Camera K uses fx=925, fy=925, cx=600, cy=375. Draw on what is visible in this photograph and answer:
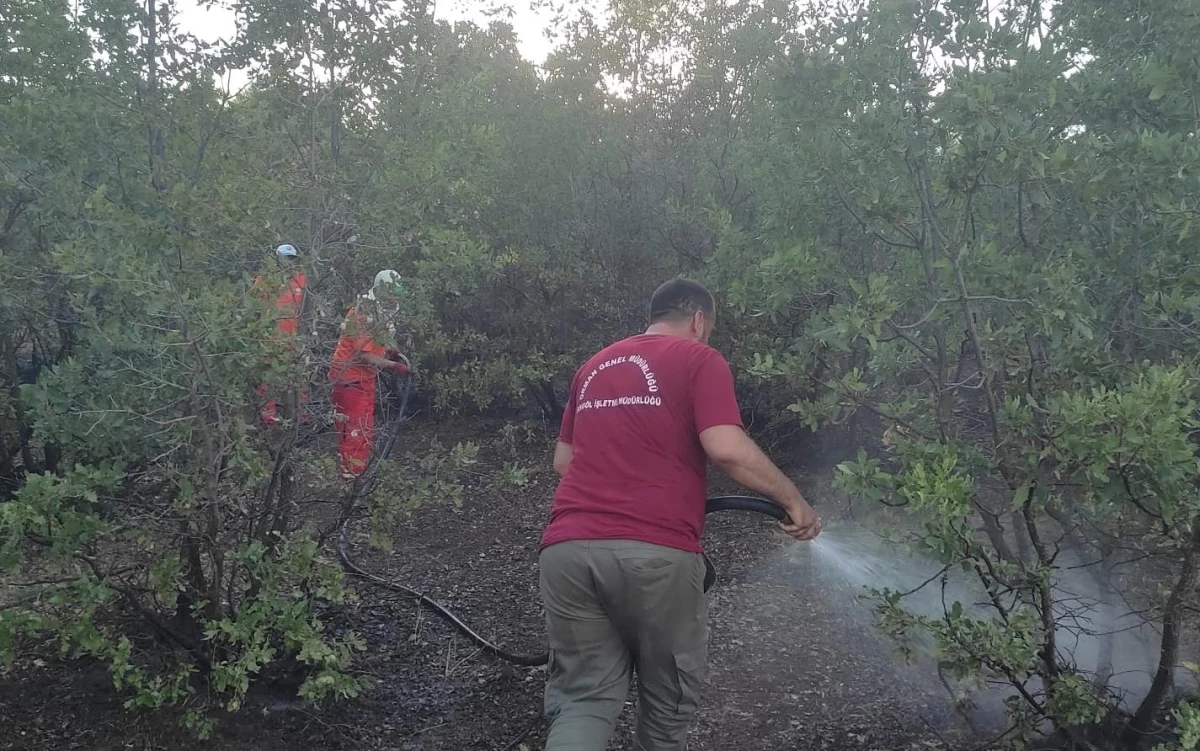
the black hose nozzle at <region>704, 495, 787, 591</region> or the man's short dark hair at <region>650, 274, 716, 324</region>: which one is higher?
the man's short dark hair at <region>650, 274, 716, 324</region>

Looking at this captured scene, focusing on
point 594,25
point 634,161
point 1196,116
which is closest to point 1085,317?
point 1196,116

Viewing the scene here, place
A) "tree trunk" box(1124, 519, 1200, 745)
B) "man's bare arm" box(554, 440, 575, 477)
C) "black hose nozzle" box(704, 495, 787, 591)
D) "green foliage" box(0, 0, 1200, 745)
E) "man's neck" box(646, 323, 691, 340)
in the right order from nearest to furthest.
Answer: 1. "tree trunk" box(1124, 519, 1200, 745)
2. "green foliage" box(0, 0, 1200, 745)
3. "black hose nozzle" box(704, 495, 787, 591)
4. "man's neck" box(646, 323, 691, 340)
5. "man's bare arm" box(554, 440, 575, 477)

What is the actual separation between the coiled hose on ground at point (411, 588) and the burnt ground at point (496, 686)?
0.18 feet

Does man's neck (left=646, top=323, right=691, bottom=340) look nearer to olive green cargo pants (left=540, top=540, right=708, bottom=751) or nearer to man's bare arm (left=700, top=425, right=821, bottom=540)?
man's bare arm (left=700, top=425, right=821, bottom=540)

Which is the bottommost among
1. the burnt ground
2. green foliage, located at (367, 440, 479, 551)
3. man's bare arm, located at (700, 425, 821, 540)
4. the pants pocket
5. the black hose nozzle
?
the burnt ground

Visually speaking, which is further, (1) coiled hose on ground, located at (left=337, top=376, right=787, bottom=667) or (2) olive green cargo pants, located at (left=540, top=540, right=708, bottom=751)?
(1) coiled hose on ground, located at (left=337, top=376, right=787, bottom=667)

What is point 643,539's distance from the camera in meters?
2.70

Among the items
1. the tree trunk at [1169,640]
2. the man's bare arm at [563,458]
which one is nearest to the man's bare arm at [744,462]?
the man's bare arm at [563,458]

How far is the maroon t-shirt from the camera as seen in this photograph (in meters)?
2.73

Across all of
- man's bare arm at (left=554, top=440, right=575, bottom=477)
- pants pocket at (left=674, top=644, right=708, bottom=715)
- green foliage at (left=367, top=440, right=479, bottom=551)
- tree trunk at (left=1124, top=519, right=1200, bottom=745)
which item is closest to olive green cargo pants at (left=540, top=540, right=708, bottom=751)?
pants pocket at (left=674, top=644, right=708, bottom=715)

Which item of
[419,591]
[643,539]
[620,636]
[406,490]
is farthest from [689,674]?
[419,591]

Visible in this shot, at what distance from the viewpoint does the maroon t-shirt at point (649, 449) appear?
2.73 meters

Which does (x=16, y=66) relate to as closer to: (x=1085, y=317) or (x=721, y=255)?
(x=721, y=255)

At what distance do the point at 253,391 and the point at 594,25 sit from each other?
5443 mm
